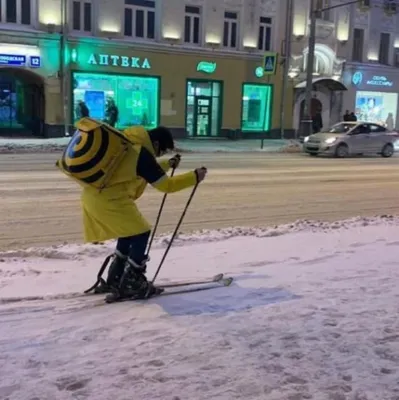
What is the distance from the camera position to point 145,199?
10812mm

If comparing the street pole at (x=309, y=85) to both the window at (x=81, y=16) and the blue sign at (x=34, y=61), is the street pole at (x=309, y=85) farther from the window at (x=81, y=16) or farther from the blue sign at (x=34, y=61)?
A: the blue sign at (x=34, y=61)

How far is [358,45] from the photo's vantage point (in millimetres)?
34406

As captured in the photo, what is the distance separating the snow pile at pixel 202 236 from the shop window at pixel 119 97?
737 inches

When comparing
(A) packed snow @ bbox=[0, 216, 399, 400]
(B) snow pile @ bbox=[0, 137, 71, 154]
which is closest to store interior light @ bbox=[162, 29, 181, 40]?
(B) snow pile @ bbox=[0, 137, 71, 154]

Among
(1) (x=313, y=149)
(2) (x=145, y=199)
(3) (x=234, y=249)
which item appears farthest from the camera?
(1) (x=313, y=149)

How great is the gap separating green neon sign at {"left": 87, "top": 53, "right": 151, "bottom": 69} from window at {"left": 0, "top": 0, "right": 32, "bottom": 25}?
9.79 ft

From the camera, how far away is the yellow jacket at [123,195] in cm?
459

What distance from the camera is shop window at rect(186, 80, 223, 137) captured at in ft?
95.2

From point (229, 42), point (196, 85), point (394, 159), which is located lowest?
point (394, 159)

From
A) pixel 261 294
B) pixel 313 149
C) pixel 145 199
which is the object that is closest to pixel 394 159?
pixel 313 149

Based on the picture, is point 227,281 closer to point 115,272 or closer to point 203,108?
point 115,272

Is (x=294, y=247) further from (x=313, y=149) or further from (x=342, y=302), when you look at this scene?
(x=313, y=149)

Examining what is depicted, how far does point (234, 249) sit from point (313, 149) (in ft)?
54.5

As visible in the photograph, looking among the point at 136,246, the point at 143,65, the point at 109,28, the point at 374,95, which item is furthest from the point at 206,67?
the point at 136,246
